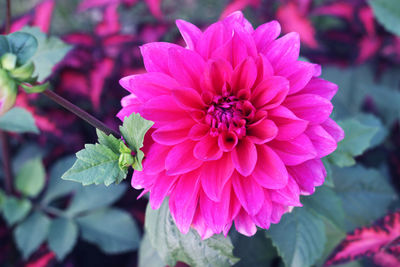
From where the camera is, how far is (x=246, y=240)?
826 millimetres

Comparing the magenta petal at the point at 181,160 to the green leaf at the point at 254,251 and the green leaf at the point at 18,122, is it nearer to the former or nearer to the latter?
the green leaf at the point at 254,251

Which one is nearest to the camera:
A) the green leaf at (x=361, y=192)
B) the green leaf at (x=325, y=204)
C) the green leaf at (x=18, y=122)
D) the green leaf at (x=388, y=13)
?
the green leaf at (x=325, y=204)

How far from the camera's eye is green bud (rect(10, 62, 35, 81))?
0.48 m

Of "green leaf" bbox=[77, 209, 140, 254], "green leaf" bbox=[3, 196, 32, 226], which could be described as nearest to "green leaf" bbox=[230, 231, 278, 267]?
"green leaf" bbox=[77, 209, 140, 254]

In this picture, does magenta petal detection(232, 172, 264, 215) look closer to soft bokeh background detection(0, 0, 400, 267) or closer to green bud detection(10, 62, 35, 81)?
green bud detection(10, 62, 35, 81)

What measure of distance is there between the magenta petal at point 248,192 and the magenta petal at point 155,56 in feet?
0.71

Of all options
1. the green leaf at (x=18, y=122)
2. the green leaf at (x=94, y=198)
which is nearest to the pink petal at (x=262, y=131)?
the green leaf at (x=18, y=122)

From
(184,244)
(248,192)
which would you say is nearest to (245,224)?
(248,192)

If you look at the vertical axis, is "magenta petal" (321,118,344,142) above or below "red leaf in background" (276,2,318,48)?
above

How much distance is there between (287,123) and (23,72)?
395 mm

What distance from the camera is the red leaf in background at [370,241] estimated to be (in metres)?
0.90

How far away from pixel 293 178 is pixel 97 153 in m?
0.32

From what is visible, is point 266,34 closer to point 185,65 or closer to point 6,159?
point 185,65

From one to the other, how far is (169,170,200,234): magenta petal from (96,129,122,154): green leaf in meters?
0.12
